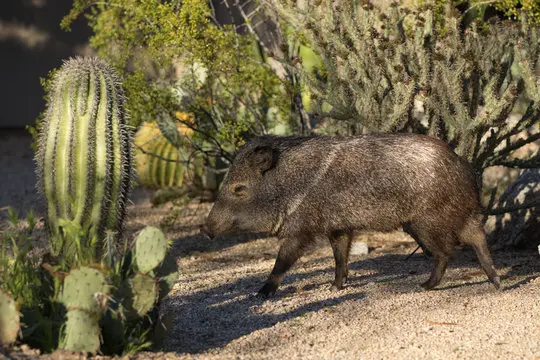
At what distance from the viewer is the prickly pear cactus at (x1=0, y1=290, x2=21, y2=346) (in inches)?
123

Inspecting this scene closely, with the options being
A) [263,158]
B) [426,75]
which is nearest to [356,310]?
[263,158]

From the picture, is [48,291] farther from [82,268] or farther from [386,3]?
[386,3]

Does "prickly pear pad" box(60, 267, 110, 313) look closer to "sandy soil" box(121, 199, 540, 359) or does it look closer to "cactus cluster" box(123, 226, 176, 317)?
"cactus cluster" box(123, 226, 176, 317)

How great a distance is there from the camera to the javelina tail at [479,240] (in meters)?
4.56

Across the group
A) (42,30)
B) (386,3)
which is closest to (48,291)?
(386,3)

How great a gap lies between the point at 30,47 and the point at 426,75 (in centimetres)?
717

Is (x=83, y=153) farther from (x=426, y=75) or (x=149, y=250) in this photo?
(x=426, y=75)

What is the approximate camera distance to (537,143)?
8391 millimetres

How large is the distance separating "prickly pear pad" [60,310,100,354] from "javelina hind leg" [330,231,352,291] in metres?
1.87

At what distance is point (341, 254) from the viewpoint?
4.85 m

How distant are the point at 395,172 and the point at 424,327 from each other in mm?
952

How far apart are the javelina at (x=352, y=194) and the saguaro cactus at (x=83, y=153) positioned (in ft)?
2.12

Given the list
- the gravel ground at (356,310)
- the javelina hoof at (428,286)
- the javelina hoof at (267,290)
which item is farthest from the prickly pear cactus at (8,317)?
the javelina hoof at (428,286)

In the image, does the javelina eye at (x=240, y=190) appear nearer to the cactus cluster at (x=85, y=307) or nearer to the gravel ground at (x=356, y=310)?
the gravel ground at (x=356, y=310)
